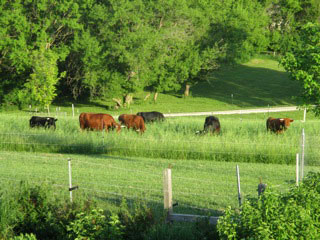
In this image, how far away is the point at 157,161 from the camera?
19578mm

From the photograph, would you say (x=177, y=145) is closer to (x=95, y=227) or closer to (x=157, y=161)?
(x=157, y=161)

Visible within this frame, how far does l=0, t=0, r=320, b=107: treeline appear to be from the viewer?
46.7m

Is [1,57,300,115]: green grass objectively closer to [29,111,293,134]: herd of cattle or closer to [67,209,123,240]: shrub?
[29,111,293,134]: herd of cattle

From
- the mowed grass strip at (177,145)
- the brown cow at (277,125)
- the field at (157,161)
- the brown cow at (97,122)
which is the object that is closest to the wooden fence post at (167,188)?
the field at (157,161)

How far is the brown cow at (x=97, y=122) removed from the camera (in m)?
27.3

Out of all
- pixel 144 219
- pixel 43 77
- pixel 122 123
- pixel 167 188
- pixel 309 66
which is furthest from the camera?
pixel 43 77

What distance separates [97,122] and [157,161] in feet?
28.3

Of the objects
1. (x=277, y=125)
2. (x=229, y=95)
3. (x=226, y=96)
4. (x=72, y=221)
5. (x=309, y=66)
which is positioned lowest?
(x=72, y=221)

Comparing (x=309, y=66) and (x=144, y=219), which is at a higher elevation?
(x=309, y=66)

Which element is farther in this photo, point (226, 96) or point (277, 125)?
point (226, 96)

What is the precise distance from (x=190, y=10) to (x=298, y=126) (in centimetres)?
2850

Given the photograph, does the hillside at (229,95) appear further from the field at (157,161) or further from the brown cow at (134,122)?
the field at (157,161)

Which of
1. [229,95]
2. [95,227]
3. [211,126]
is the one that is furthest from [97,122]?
[229,95]

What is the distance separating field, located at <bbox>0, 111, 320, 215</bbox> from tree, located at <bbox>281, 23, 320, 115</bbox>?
2.24 meters
